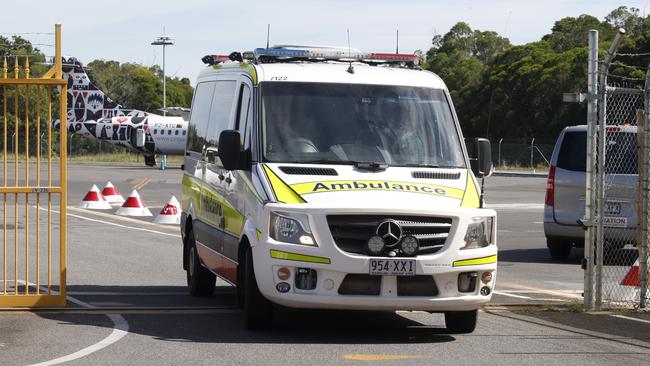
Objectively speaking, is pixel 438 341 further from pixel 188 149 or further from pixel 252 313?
pixel 188 149

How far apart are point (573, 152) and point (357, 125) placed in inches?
316

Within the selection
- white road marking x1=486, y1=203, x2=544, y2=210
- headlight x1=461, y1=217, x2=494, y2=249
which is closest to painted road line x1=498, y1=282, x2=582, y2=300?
headlight x1=461, y1=217, x2=494, y2=249

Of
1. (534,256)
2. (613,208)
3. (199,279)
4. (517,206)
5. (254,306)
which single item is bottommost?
(517,206)

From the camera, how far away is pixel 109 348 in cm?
972

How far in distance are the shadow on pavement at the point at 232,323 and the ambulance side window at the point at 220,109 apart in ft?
5.71

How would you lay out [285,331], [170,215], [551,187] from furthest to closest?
1. [170,215]
2. [551,187]
3. [285,331]

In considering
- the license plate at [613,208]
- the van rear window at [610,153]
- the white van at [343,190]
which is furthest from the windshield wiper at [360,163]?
the license plate at [613,208]

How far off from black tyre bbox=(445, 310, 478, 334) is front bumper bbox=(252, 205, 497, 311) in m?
0.41

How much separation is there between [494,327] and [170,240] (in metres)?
11.3

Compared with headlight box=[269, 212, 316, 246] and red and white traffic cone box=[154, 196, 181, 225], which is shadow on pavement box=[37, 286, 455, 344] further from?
red and white traffic cone box=[154, 196, 181, 225]

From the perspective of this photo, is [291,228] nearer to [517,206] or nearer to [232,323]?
[232,323]

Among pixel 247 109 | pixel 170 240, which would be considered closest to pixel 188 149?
pixel 247 109

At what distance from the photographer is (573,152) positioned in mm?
18797

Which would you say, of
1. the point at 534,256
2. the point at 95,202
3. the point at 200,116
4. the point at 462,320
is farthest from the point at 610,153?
the point at 95,202
